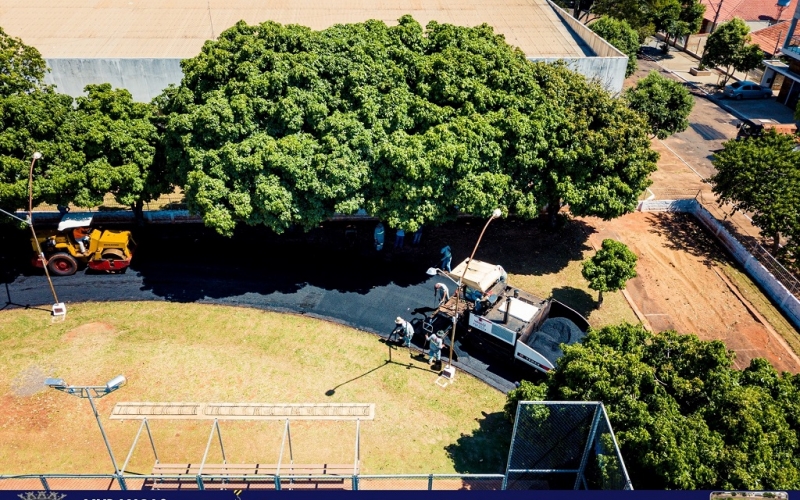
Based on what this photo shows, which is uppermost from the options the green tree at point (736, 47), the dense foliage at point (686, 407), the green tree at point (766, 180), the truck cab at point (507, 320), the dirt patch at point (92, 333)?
the green tree at point (736, 47)

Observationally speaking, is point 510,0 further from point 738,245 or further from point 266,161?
point 266,161

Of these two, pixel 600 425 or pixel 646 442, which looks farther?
pixel 600 425

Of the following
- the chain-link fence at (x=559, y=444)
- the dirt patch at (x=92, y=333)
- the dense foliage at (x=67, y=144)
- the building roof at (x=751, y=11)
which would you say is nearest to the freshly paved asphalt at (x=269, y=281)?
the dirt patch at (x=92, y=333)

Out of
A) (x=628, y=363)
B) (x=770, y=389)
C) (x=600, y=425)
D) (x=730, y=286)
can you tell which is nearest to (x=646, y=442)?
(x=600, y=425)

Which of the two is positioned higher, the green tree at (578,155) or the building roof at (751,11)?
the building roof at (751,11)

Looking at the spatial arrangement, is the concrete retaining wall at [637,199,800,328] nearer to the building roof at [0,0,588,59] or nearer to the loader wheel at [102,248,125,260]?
the building roof at [0,0,588,59]

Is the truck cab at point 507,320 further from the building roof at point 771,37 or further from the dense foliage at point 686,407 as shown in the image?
the building roof at point 771,37
